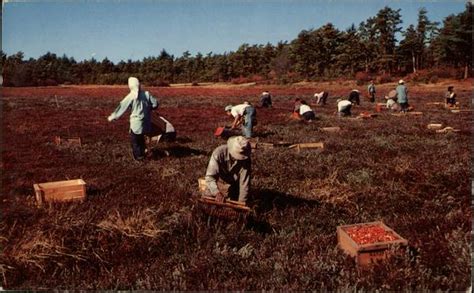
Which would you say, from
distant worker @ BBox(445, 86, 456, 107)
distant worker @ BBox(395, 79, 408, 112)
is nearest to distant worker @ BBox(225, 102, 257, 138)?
distant worker @ BBox(395, 79, 408, 112)

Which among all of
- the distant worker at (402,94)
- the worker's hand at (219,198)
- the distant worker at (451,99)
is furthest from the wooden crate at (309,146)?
the distant worker at (451,99)

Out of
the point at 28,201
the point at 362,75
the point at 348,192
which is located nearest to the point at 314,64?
the point at 362,75

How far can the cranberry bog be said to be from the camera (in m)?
5.38

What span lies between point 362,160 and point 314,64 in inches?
871

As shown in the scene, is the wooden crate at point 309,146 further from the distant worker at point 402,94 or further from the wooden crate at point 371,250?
the distant worker at point 402,94

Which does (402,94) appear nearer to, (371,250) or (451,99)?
(451,99)

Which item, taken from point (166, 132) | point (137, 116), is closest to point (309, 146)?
point (166, 132)

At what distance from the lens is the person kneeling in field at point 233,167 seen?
6824mm

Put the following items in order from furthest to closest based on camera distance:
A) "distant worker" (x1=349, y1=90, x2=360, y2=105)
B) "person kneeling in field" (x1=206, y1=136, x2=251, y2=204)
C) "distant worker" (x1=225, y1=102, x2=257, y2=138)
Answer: "distant worker" (x1=349, y1=90, x2=360, y2=105) < "distant worker" (x1=225, y1=102, x2=257, y2=138) < "person kneeling in field" (x1=206, y1=136, x2=251, y2=204)

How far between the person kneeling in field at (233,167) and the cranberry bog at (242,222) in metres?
0.40

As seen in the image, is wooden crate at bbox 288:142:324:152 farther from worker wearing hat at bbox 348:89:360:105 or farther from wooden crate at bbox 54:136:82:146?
worker wearing hat at bbox 348:89:360:105

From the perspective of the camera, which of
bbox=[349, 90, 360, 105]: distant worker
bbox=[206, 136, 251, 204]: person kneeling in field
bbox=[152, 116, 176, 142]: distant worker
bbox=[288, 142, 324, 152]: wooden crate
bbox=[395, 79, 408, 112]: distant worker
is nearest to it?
bbox=[206, 136, 251, 204]: person kneeling in field

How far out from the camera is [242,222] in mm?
6508

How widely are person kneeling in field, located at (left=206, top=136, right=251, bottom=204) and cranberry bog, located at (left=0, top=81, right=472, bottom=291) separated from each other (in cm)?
40
